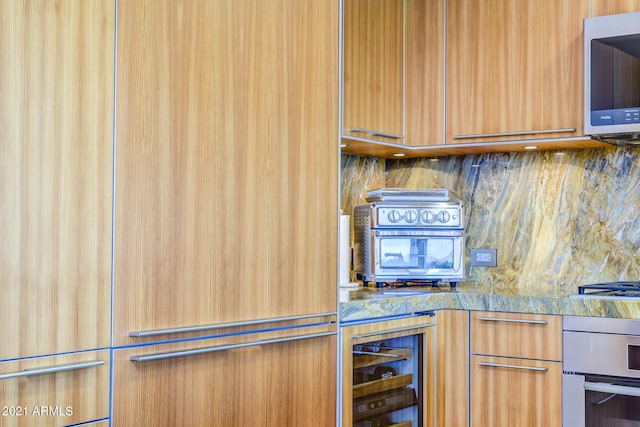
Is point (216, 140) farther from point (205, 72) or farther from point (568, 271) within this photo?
point (568, 271)

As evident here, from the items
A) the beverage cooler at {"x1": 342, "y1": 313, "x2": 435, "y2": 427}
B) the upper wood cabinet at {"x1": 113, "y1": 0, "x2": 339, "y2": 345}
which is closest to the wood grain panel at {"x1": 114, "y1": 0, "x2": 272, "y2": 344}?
the upper wood cabinet at {"x1": 113, "y1": 0, "x2": 339, "y2": 345}

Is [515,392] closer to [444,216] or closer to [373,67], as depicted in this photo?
[444,216]

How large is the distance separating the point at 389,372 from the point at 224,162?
3.90 feet

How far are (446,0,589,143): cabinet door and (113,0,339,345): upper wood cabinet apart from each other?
0.94 metres

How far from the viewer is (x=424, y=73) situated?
3.42 meters

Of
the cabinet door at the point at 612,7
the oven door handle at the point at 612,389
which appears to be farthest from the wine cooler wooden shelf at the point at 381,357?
the cabinet door at the point at 612,7

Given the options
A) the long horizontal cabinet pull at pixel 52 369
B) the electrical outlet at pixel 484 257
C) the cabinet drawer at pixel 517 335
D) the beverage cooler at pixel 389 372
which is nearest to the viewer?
the long horizontal cabinet pull at pixel 52 369

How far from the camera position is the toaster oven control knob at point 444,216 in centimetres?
327

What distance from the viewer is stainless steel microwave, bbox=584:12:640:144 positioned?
2938 millimetres

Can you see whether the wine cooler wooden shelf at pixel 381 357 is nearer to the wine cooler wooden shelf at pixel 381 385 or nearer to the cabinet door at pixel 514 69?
the wine cooler wooden shelf at pixel 381 385

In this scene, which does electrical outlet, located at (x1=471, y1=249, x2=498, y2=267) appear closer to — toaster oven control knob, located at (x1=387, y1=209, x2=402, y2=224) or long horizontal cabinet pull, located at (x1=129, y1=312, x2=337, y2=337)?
toaster oven control knob, located at (x1=387, y1=209, x2=402, y2=224)

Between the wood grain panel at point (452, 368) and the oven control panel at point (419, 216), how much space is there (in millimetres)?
395

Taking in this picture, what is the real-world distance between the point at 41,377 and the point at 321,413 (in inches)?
42.5

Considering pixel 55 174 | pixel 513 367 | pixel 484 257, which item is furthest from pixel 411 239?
pixel 55 174
